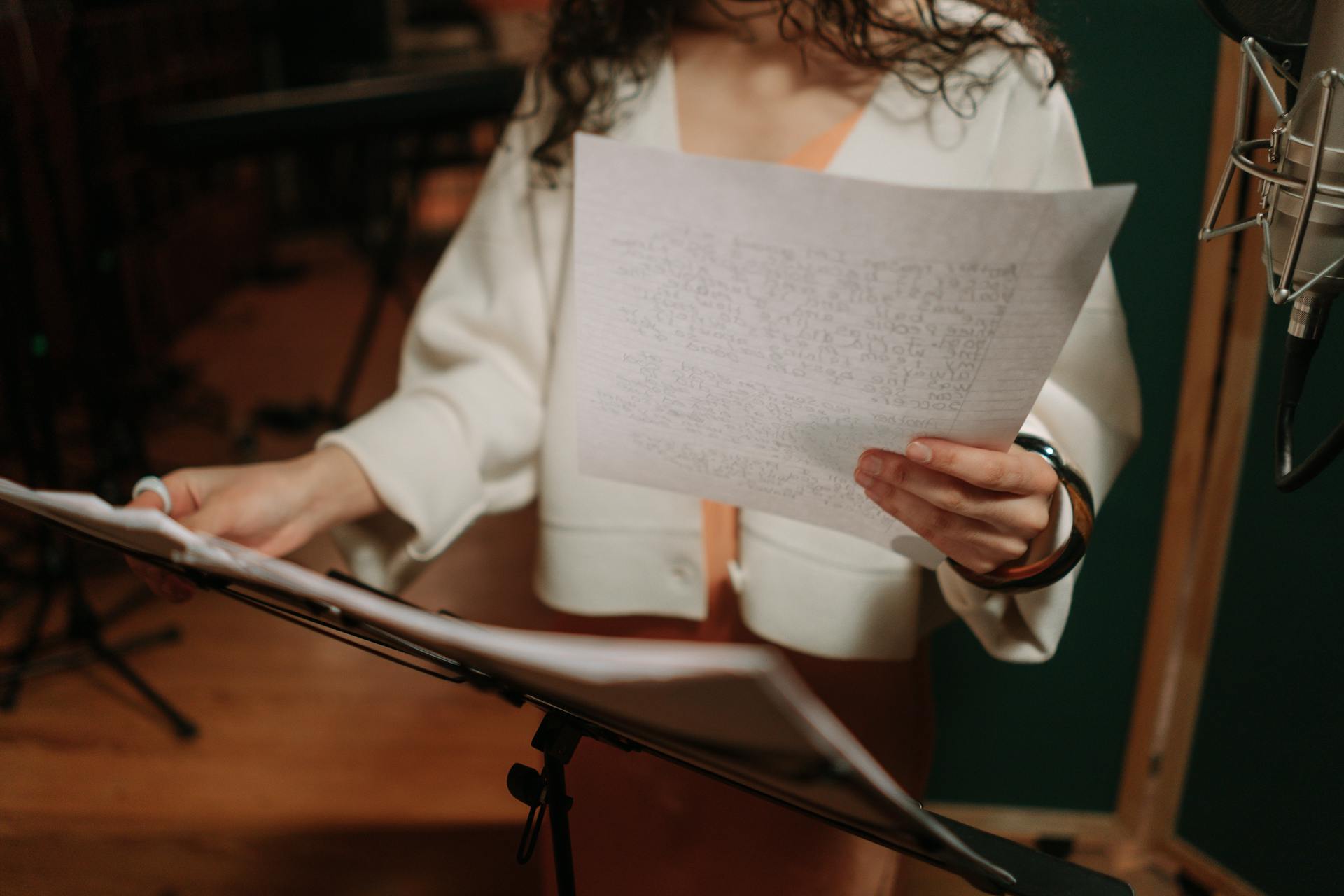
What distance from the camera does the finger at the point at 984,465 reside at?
494 mm

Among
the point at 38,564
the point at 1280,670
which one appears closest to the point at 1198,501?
the point at 1280,670

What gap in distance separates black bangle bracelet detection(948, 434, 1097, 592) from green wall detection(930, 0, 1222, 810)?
18.4 inches

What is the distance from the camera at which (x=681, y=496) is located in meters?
0.75

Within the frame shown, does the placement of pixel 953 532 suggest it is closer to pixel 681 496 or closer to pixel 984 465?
pixel 984 465

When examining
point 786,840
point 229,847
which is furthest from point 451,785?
point 786,840

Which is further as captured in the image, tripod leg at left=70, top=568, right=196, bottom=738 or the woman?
tripod leg at left=70, top=568, right=196, bottom=738

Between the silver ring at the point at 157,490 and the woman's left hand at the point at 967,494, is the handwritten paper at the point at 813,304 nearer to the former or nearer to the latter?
the woman's left hand at the point at 967,494

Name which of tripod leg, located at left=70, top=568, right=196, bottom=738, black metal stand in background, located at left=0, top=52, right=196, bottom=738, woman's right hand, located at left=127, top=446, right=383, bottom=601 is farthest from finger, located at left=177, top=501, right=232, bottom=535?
tripod leg, located at left=70, top=568, right=196, bottom=738

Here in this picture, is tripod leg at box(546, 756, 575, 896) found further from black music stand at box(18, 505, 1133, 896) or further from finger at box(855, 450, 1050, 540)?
finger at box(855, 450, 1050, 540)

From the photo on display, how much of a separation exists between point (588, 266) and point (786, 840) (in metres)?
0.51

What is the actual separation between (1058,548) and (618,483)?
0.33 meters

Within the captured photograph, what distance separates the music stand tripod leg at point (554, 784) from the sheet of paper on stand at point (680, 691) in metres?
0.07

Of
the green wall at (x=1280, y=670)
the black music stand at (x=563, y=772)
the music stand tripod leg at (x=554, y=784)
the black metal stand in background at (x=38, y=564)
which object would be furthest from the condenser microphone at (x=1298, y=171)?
the black metal stand in background at (x=38, y=564)

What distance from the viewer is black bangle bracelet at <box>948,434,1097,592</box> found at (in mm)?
574
